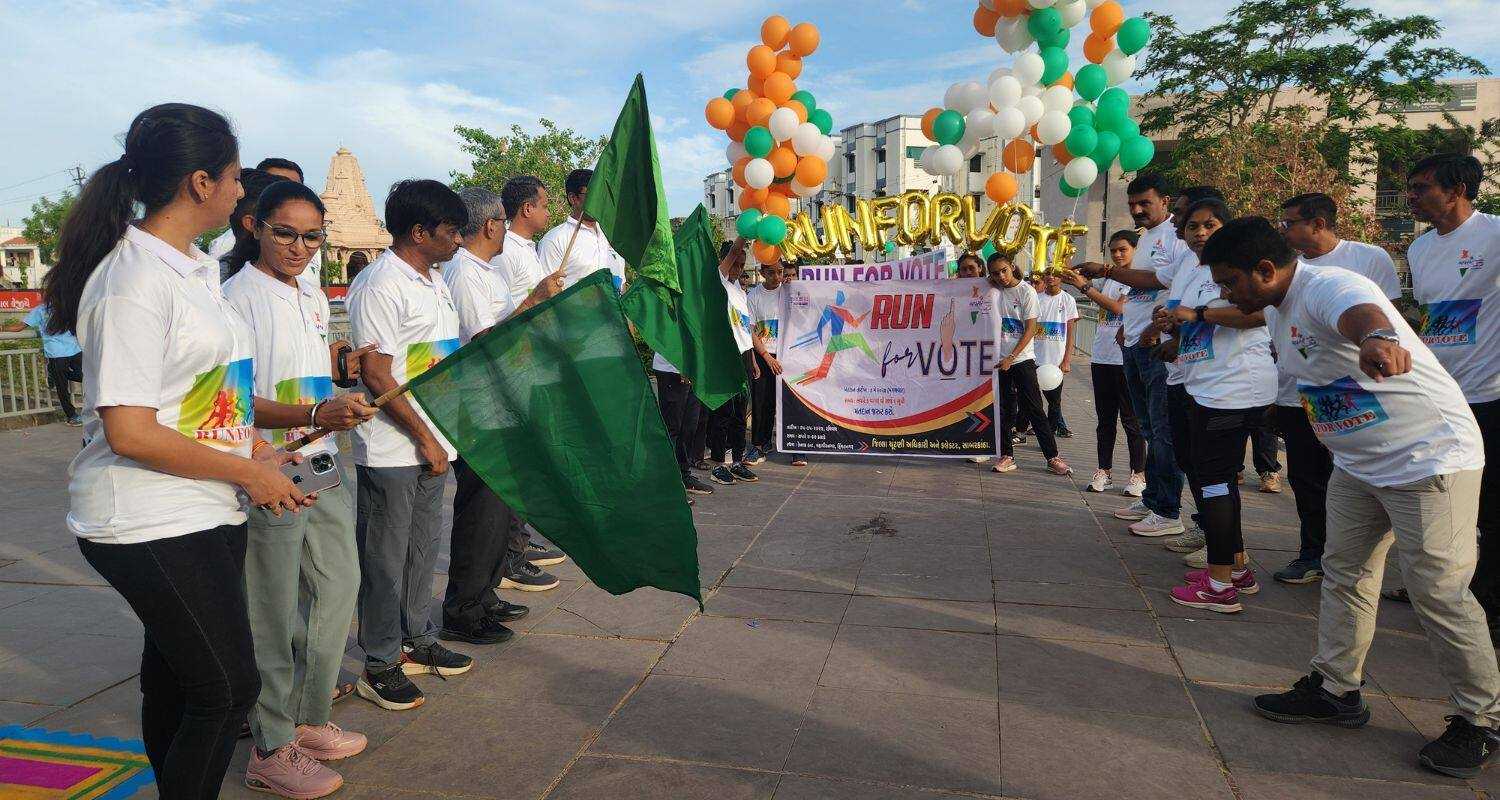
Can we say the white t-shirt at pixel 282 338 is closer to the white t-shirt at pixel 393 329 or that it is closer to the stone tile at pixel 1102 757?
the white t-shirt at pixel 393 329

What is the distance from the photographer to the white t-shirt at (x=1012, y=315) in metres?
8.02

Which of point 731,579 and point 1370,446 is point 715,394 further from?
point 1370,446

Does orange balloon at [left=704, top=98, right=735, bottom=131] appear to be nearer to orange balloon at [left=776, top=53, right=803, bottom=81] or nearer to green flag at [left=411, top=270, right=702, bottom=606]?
orange balloon at [left=776, top=53, right=803, bottom=81]

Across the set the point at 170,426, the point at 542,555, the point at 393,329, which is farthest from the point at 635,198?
the point at 542,555

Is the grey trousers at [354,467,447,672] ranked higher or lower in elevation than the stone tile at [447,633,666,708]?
higher

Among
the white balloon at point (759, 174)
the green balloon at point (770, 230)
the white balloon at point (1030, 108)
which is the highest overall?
the white balloon at point (1030, 108)

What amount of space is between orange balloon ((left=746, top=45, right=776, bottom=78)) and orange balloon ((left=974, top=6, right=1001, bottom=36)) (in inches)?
79.5

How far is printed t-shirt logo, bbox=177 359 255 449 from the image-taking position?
225 cm

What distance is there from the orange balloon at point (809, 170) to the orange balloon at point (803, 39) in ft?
3.25

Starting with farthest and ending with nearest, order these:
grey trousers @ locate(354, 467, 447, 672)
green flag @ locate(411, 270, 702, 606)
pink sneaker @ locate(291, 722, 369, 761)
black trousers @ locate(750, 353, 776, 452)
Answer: black trousers @ locate(750, 353, 776, 452)
grey trousers @ locate(354, 467, 447, 672)
pink sneaker @ locate(291, 722, 369, 761)
green flag @ locate(411, 270, 702, 606)

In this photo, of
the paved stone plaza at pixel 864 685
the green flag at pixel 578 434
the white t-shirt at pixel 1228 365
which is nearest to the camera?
the green flag at pixel 578 434

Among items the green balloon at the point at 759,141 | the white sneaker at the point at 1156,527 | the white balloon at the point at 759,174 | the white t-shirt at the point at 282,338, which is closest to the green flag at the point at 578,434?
the white t-shirt at the point at 282,338

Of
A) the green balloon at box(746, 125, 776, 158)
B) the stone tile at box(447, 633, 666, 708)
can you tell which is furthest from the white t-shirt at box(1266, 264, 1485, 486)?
the green balloon at box(746, 125, 776, 158)

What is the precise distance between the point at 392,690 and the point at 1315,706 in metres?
3.37
